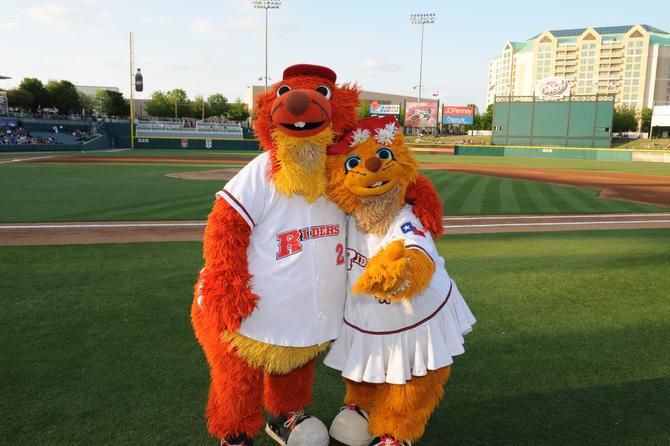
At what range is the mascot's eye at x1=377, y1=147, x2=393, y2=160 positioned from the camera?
241 cm

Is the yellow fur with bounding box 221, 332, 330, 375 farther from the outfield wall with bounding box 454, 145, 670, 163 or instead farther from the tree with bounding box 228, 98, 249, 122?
the tree with bounding box 228, 98, 249, 122

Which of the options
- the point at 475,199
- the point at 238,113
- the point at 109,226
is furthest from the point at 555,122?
the point at 238,113

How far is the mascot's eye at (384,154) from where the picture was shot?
7.91 ft

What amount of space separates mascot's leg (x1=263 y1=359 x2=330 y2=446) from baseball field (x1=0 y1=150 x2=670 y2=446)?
6.4 inches

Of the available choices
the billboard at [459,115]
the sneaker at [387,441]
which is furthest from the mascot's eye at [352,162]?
the billboard at [459,115]

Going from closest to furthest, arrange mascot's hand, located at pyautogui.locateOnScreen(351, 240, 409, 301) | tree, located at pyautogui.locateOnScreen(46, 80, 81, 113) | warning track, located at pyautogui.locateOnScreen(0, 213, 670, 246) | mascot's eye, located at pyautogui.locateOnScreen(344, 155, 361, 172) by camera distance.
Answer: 1. mascot's hand, located at pyautogui.locateOnScreen(351, 240, 409, 301)
2. mascot's eye, located at pyautogui.locateOnScreen(344, 155, 361, 172)
3. warning track, located at pyautogui.locateOnScreen(0, 213, 670, 246)
4. tree, located at pyautogui.locateOnScreen(46, 80, 81, 113)

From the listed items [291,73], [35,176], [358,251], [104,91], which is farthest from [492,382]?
[104,91]

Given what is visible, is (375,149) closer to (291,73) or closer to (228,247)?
(291,73)

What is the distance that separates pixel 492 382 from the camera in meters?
3.26

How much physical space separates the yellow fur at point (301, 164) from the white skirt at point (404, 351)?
2.39 ft

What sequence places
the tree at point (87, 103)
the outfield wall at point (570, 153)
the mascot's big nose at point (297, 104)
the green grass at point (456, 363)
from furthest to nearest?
the tree at point (87, 103) < the outfield wall at point (570, 153) < the green grass at point (456, 363) < the mascot's big nose at point (297, 104)

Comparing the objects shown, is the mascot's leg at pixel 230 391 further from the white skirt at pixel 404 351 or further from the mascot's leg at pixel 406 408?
the mascot's leg at pixel 406 408

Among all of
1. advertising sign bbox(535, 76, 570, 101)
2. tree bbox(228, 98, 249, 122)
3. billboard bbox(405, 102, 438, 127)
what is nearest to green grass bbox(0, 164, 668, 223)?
advertising sign bbox(535, 76, 570, 101)

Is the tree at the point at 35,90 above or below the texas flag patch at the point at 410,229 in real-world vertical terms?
above
